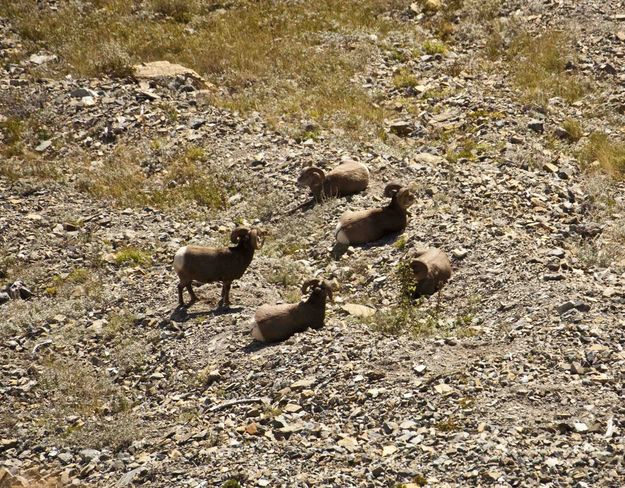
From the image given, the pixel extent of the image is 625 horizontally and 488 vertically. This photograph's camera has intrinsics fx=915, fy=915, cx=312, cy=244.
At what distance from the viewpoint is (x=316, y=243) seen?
15367 mm

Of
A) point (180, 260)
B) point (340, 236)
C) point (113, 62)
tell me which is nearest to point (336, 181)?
point (340, 236)

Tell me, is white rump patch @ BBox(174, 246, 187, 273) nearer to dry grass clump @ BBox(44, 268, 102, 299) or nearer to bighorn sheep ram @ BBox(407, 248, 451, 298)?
dry grass clump @ BBox(44, 268, 102, 299)

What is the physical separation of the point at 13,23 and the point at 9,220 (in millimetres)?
10765

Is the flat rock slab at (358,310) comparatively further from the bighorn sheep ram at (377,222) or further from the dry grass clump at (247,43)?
the dry grass clump at (247,43)

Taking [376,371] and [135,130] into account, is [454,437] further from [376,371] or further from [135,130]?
[135,130]

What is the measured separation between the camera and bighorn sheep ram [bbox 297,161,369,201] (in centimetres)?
1620

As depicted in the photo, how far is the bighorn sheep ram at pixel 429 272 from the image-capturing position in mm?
13023

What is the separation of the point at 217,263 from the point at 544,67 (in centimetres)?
1156

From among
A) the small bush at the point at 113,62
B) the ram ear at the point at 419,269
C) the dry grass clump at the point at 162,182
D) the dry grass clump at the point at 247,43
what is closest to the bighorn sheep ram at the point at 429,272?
the ram ear at the point at 419,269

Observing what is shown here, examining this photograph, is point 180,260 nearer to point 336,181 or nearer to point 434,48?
point 336,181

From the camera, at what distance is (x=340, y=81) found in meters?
21.5

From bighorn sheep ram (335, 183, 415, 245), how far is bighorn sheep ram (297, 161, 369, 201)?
58.0 inches

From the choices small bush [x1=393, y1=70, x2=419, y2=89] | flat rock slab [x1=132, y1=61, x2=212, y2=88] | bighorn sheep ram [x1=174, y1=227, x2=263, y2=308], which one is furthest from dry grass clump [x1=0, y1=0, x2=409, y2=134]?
bighorn sheep ram [x1=174, y1=227, x2=263, y2=308]

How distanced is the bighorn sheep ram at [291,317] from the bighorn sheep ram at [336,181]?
13.0 ft
